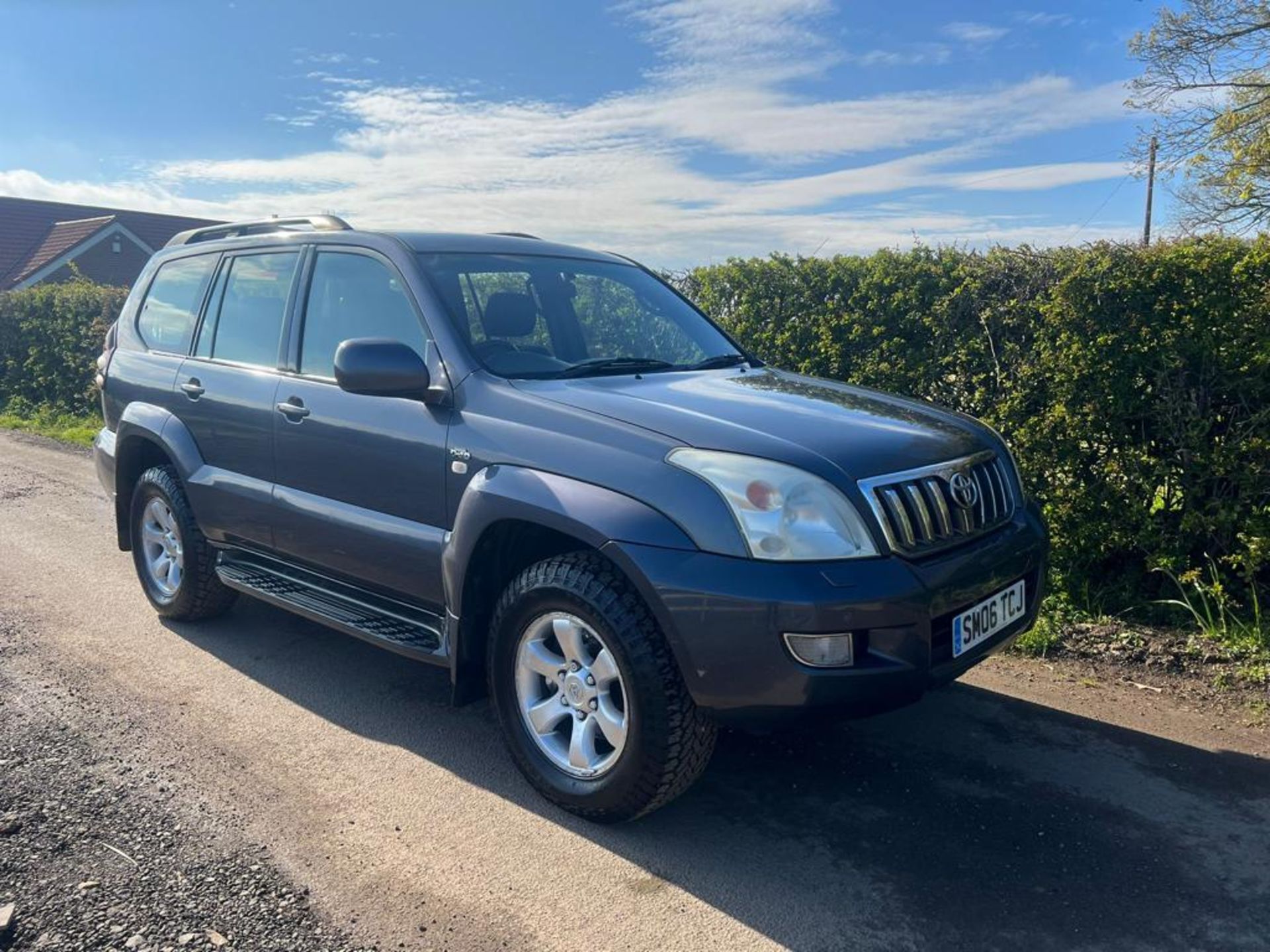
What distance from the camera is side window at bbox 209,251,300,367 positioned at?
4457 millimetres

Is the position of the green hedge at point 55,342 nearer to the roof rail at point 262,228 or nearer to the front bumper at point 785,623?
the roof rail at point 262,228

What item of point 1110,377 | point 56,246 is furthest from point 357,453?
point 56,246

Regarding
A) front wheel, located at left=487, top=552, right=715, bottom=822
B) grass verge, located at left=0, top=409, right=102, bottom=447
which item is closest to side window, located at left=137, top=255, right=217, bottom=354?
front wheel, located at left=487, top=552, right=715, bottom=822

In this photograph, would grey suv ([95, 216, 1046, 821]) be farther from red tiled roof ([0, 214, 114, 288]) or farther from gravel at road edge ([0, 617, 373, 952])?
red tiled roof ([0, 214, 114, 288])

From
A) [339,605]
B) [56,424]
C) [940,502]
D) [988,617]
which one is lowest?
[56,424]

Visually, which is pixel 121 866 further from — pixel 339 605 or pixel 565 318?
pixel 565 318

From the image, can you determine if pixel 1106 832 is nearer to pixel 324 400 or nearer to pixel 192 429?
pixel 324 400

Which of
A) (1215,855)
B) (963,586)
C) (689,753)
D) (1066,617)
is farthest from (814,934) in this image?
(1066,617)

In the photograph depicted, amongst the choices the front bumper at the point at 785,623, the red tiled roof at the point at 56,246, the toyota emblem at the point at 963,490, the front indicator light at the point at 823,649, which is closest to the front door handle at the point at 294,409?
the front bumper at the point at 785,623

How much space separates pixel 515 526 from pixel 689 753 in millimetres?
958

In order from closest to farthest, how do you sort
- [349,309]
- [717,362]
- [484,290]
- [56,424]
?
[484,290], [349,309], [717,362], [56,424]

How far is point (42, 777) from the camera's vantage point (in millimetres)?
3525

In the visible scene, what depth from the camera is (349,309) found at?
414 cm

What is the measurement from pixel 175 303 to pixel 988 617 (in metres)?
4.33
